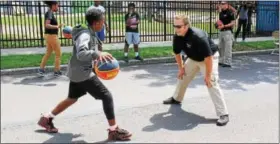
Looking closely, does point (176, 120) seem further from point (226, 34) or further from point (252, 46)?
point (252, 46)

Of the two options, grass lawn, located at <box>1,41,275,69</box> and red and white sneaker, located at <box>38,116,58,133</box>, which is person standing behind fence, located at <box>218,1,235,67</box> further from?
red and white sneaker, located at <box>38,116,58,133</box>

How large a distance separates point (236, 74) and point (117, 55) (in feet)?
11.5

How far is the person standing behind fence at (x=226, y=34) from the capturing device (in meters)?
10.2

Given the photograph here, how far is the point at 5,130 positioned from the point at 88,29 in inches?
72.3

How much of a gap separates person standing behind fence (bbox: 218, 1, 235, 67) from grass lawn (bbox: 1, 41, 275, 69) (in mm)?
1754

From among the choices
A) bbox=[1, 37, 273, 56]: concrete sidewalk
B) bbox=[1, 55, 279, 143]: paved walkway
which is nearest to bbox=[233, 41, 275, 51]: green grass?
bbox=[1, 37, 273, 56]: concrete sidewalk

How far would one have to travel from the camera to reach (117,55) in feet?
37.4

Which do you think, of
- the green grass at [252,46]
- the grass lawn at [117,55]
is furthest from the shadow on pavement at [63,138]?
the green grass at [252,46]

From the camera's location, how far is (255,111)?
637 centimetres

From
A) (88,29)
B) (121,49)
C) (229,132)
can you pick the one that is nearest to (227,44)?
(121,49)

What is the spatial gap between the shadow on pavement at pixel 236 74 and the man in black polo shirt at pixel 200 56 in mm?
2179

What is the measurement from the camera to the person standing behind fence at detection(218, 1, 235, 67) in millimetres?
10211

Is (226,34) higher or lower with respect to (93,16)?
lower

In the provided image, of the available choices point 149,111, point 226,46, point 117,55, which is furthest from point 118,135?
point 117,55
